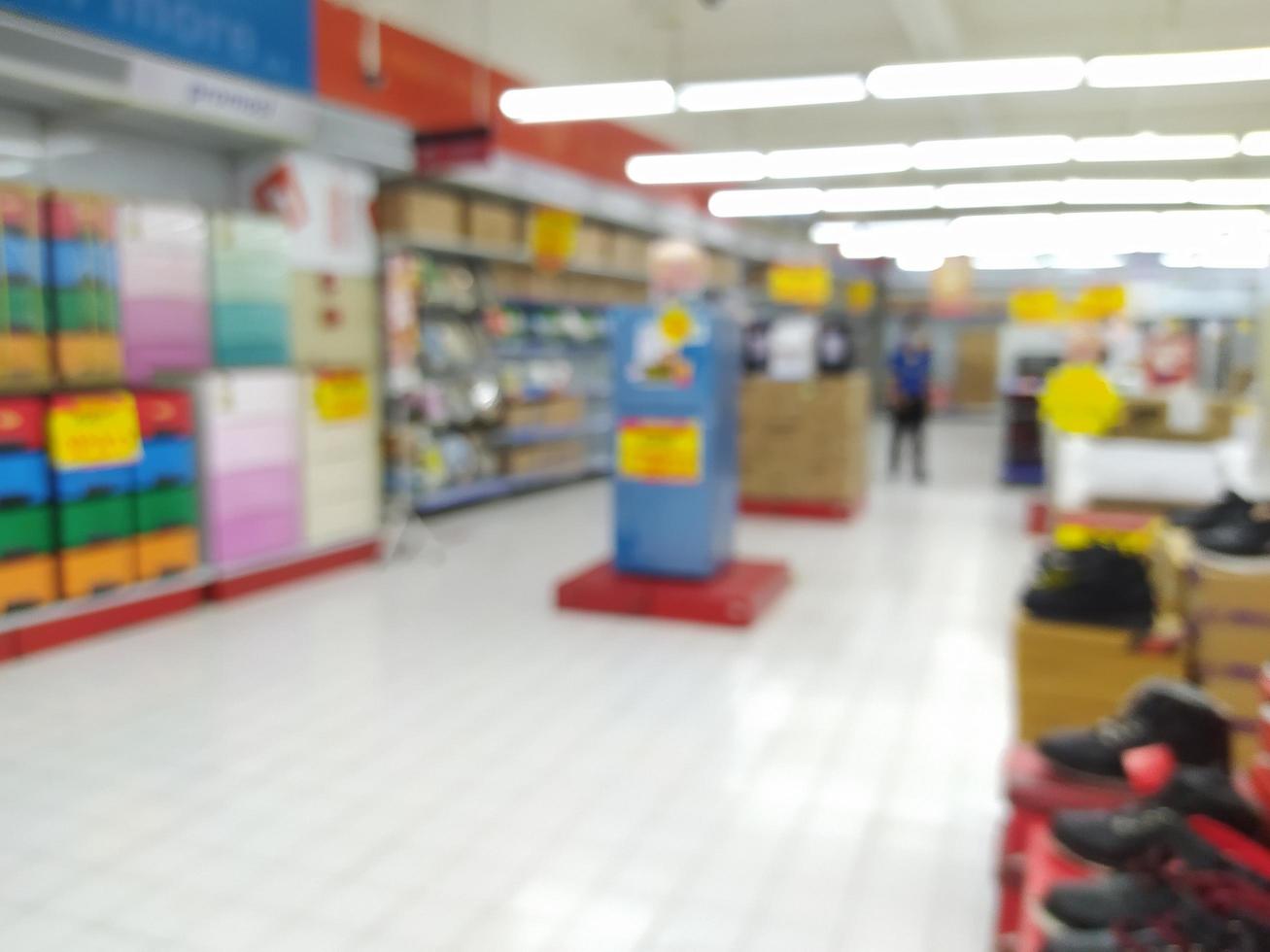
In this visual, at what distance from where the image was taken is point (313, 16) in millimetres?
6770

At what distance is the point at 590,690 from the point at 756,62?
9.68 m

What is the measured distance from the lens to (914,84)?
5.91 meters

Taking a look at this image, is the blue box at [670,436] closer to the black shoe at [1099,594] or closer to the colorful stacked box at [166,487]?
the colorful stacked box at [166,487]

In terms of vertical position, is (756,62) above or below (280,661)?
above

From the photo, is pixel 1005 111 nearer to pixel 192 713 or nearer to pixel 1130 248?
pixel 1130 248

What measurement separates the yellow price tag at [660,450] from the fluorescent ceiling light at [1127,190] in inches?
243

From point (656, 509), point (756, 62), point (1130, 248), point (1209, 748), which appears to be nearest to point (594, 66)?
point (756, 62)

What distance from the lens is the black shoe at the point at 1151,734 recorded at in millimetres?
2080

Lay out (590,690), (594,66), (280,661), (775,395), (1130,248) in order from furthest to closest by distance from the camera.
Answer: (1130,248)
(594,66)
(775,395)
(280,661)
(590,690)

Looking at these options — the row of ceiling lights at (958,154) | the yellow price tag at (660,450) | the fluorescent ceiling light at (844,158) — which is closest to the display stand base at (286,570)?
the yellow price tag at (660,450)

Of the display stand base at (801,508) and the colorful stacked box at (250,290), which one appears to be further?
the display stand base at (801,508)

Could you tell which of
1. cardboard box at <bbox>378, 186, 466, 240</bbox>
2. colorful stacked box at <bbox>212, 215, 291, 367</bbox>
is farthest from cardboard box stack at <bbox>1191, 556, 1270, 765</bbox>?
cardboard box at <bbox>378, 186, 466, 240</bbox>

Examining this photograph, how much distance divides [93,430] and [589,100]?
3.51 m

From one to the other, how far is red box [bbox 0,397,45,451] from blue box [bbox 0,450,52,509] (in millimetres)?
42
